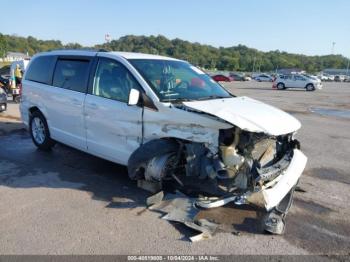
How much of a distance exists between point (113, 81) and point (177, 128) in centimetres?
144

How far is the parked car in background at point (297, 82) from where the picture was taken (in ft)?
123

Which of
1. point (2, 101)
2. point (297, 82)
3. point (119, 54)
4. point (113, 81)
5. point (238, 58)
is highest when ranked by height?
point (238, 58)

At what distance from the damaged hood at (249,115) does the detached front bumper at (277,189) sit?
0.51m

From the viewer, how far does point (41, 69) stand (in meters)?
6.95

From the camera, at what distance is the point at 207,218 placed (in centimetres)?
419

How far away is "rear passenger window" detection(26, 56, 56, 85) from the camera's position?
21.9ft

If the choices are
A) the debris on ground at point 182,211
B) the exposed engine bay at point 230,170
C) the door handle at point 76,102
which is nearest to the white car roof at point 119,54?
the door handle at point 76,102

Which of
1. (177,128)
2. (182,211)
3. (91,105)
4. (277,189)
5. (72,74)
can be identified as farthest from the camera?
(72,74)

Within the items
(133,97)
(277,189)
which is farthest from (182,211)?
(133,97)

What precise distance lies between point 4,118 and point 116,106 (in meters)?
7.23

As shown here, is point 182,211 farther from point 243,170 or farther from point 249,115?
point 249,115

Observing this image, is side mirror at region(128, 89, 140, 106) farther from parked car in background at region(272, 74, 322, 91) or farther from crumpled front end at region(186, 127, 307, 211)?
parked car in background at region(272, 74, 322, 91)

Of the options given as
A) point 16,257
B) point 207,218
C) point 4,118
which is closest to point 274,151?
point 207,218

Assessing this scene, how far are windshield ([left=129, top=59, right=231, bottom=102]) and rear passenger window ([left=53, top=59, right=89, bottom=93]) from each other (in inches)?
39.2
